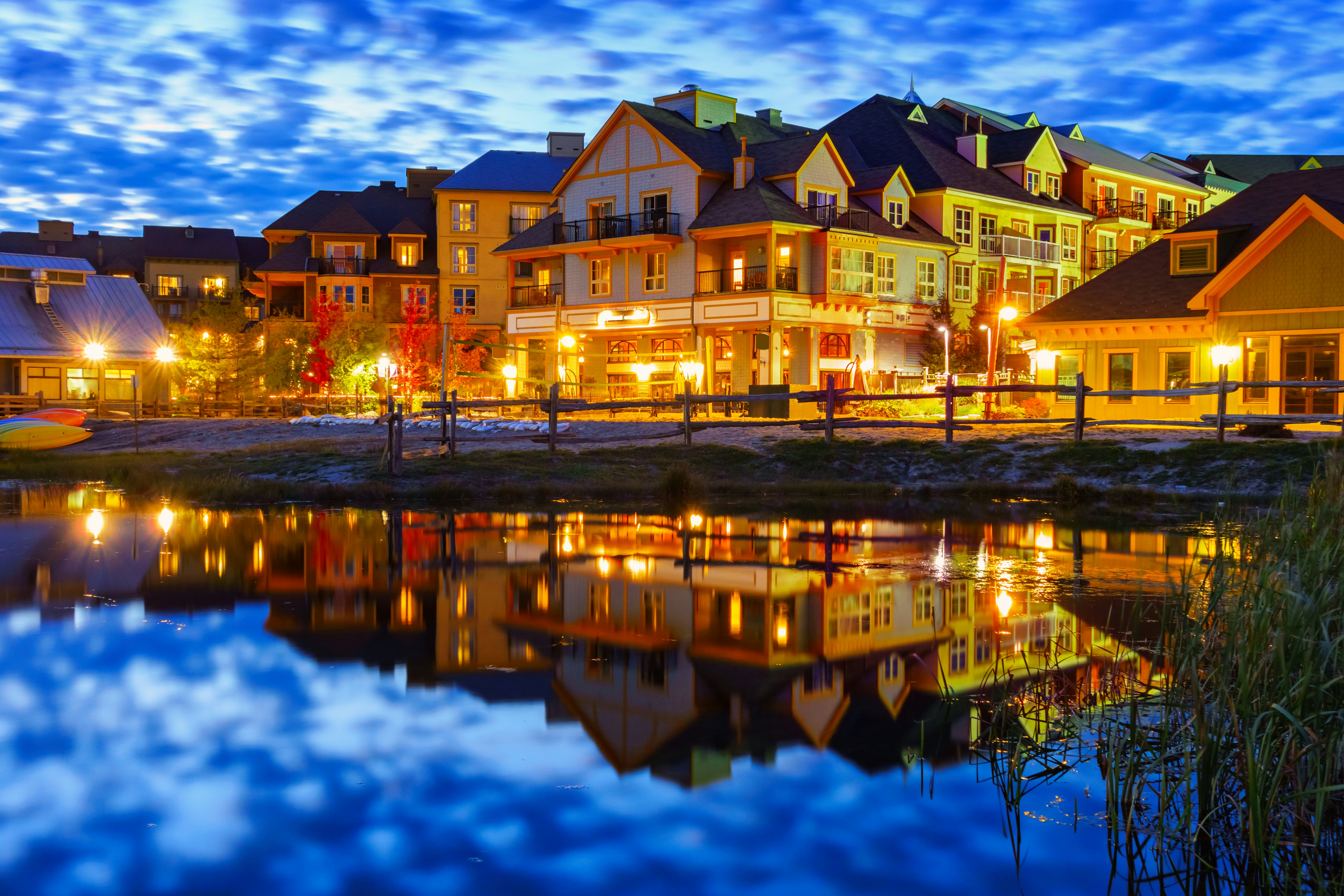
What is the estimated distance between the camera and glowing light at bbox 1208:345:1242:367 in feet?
95.7

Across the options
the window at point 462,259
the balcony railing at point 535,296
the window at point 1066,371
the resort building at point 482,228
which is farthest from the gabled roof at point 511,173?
the window at point 1066,371

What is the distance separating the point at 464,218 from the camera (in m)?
69.4

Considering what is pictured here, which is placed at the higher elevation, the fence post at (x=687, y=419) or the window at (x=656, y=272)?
the window at (x=656, y=272)

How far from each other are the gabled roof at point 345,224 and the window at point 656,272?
101 ft

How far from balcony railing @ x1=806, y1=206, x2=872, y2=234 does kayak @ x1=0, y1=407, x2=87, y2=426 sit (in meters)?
27.0

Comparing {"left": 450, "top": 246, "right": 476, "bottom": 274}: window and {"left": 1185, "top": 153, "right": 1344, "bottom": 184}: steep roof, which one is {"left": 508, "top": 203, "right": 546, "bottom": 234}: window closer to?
{"left": 450, "top": 246, "right": 476, "bottom": 274}: window

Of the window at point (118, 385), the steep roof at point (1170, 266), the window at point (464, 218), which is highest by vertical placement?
the window at point (464, 218)

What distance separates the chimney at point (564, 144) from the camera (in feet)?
242

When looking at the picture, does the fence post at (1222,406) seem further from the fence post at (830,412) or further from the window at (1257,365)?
the window at (1257,365)

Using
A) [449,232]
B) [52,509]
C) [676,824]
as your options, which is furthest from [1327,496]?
[449,232]

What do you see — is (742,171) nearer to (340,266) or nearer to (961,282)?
(961,282)

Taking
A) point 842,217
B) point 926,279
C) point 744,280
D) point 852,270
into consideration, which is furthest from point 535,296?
point 926,279

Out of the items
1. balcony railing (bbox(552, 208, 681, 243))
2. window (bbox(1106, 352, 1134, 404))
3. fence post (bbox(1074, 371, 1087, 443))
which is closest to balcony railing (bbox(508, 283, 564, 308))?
balcony railing (bbox(552, 208, 681, 243))

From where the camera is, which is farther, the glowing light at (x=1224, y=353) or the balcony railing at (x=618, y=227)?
the balcony railing at (x=618, y=227)
